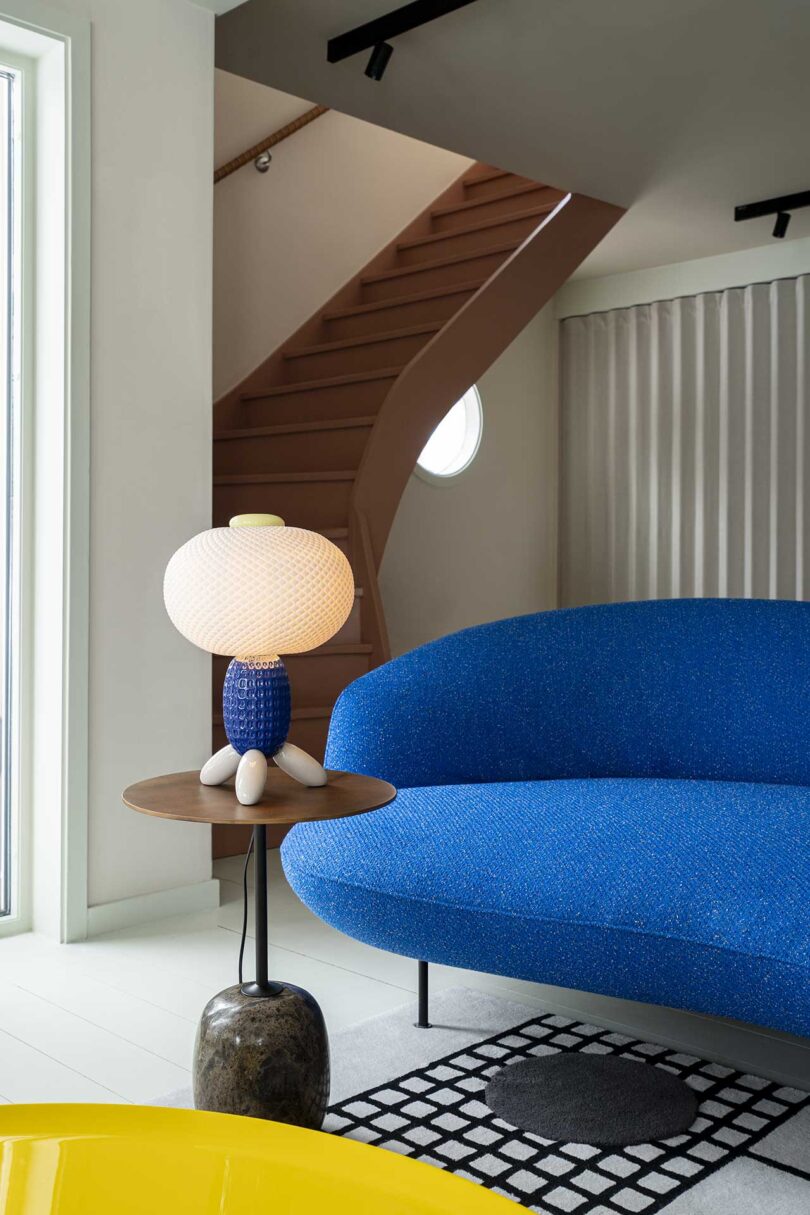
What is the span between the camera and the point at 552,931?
1.77m

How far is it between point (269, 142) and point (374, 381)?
1377mm

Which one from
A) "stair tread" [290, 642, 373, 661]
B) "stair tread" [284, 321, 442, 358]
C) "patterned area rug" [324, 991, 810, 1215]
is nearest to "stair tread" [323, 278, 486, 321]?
"stair tread" [284, 321, 442, 358]

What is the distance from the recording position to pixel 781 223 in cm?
521

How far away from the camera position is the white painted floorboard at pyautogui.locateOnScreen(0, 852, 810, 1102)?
82.2 inches

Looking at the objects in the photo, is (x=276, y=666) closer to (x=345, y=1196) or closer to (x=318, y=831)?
(x=318, y=831)

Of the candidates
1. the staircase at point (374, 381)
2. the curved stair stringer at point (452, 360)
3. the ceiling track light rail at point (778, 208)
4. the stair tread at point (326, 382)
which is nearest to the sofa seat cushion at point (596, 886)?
the staircase at point (374, 381)

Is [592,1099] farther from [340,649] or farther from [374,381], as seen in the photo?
[374,381]

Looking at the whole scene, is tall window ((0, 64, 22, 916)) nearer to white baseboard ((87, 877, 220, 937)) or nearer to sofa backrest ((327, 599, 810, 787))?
white baseboard ((87, 877, 220, 937))

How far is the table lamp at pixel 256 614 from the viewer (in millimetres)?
1779

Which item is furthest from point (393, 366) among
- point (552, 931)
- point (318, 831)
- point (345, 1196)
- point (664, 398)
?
point (345, 1196)

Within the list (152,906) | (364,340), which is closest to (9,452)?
(152,906)

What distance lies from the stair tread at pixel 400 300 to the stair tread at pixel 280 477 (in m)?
1.26

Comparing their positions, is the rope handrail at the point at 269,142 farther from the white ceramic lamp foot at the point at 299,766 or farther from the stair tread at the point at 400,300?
the white ceramic lamp foot at the point at 299,766

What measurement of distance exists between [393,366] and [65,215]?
7.48ft
